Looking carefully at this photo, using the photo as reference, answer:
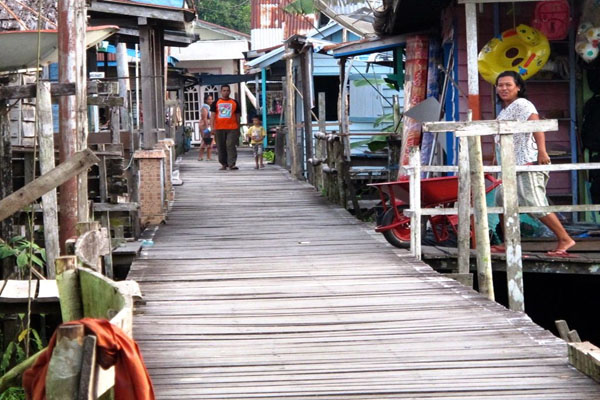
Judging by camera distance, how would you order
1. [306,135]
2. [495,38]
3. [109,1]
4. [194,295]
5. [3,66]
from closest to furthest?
[194,295] → [3,66] → [495,38] → [109,1] → [306,135]

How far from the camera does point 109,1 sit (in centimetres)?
1639

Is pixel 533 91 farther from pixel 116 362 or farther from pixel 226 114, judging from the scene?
pixel 226 114

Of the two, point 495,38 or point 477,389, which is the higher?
point 495,38

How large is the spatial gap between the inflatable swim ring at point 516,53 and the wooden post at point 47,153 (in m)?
4.88

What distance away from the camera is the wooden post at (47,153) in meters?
7.96

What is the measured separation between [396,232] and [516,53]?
7.50 feet

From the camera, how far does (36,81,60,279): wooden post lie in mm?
7961

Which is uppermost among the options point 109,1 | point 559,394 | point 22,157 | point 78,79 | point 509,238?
point 109,1

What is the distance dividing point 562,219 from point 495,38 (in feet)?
7.00

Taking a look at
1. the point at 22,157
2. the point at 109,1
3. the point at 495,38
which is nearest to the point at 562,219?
the point at 495,38

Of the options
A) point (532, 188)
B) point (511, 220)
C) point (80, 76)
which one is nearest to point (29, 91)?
point (80, 76)

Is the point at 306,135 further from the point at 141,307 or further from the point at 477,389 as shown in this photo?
the point at 477,389

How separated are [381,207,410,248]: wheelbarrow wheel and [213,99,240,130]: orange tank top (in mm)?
9845

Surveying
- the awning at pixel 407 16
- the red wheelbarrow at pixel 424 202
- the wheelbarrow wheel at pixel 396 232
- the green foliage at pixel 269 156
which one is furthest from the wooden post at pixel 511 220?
the green foliage at pixel 269 156
